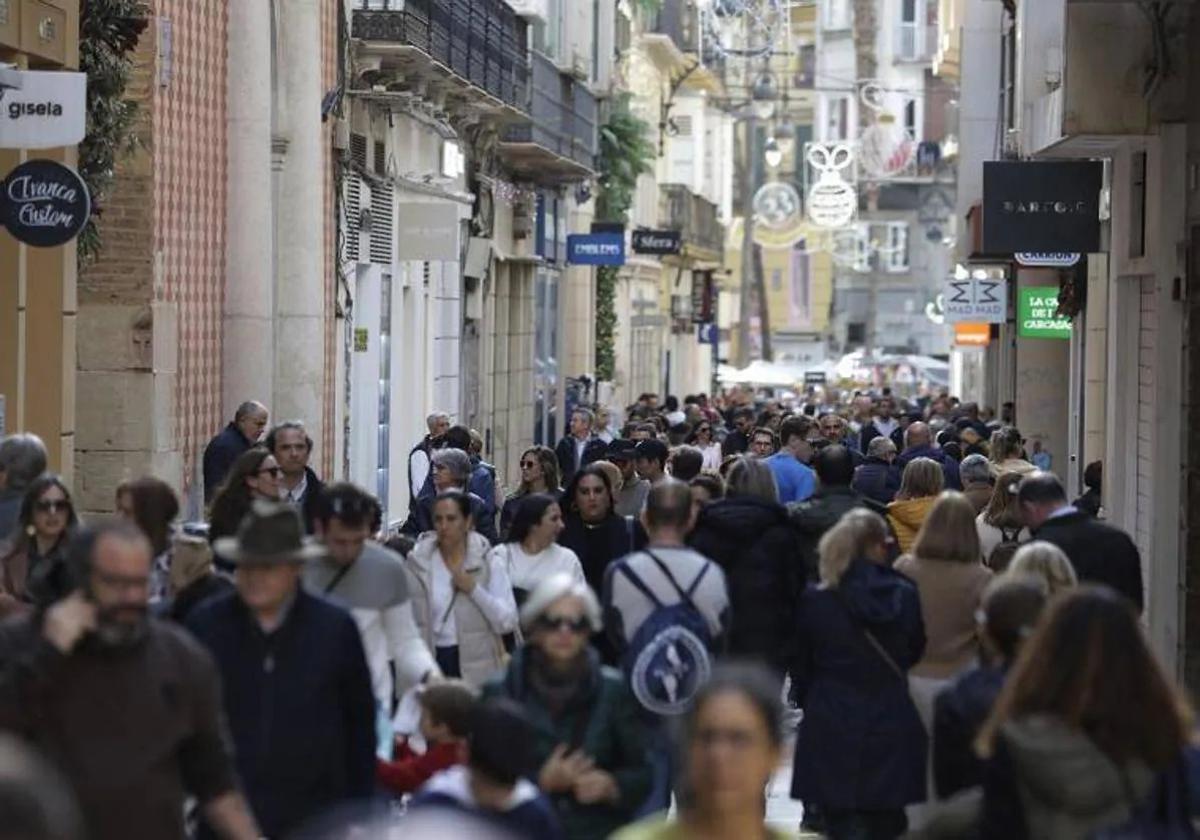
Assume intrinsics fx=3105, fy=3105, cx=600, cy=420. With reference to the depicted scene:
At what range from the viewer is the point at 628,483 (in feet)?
61.5

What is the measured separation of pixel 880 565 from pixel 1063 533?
1558mm

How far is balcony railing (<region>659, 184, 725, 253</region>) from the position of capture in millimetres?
67750

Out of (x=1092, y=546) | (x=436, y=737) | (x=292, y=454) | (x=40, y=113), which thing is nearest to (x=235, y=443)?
(x=292, y=454)

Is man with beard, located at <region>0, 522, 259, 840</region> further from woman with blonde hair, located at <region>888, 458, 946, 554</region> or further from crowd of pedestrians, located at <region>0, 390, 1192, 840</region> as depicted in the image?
woman with blonde hair, located at <region>888, 458, 946, 554</region>

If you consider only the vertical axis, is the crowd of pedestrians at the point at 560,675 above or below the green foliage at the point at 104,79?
below

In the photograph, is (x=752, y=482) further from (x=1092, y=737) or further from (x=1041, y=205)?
(x=1041, y=205)

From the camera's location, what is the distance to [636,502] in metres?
18.3

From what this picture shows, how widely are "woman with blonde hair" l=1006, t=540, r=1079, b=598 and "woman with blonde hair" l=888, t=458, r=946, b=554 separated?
5657 millimetres

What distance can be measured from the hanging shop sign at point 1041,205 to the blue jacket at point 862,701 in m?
12.1

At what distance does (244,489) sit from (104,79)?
663 centimetres

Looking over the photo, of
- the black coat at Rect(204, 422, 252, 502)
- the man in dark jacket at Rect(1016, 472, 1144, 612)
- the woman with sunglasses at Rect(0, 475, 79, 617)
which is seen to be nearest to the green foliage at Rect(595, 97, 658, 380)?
the black coat at Rect(204, 422, 252, 502)

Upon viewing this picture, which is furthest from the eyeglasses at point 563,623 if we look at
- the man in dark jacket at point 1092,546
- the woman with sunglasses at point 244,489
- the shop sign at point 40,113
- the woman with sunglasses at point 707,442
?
the woman with sunglasses at point 707,442

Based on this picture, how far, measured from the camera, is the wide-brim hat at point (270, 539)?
854 centimetres

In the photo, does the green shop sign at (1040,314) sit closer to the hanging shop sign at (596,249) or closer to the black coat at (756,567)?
the hanging shop sign at (596,249)
